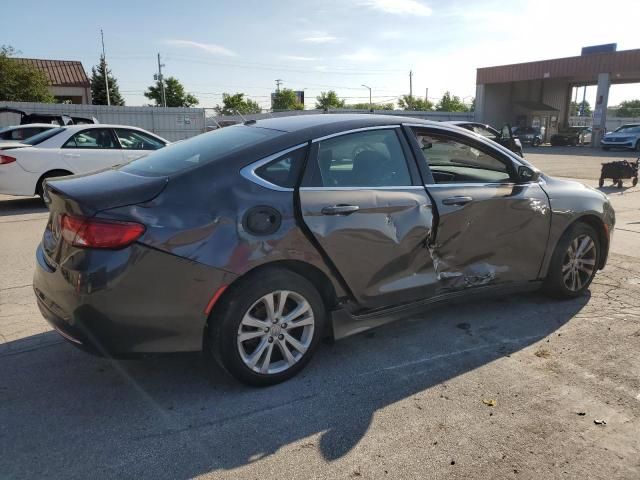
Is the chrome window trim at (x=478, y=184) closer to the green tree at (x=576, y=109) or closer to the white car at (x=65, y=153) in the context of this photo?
the white car at (x=65, y=153)

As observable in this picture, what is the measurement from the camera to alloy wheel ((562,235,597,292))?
460 cm

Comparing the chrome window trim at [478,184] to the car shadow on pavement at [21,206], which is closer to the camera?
the chrome window trim at [478,184]

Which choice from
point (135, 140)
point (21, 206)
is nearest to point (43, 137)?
point (21, 206)

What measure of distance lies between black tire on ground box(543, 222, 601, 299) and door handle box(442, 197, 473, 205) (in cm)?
117

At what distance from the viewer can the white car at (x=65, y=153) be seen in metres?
9.19

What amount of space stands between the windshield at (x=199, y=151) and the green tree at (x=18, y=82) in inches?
1332

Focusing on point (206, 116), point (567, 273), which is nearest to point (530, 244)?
point (567, 273)

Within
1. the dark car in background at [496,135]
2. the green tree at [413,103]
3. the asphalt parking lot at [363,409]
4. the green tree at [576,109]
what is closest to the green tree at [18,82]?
the dark car in background at [496,135]

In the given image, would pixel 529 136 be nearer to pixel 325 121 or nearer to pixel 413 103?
pixel 325 121

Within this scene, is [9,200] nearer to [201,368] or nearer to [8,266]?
[8,266]

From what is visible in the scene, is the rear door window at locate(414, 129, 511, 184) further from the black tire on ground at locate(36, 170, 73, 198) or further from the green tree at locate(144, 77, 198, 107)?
the green tree at locate(144, 77, 198, 107)

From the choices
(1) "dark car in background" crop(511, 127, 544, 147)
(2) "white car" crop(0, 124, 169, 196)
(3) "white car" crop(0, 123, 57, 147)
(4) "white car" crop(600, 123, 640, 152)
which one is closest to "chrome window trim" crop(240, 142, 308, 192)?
(2) "white car" crop(0, 124, 169, 196)

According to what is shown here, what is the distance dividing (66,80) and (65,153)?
135 ft

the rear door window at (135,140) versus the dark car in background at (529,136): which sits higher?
the rear door window at (135,140)
